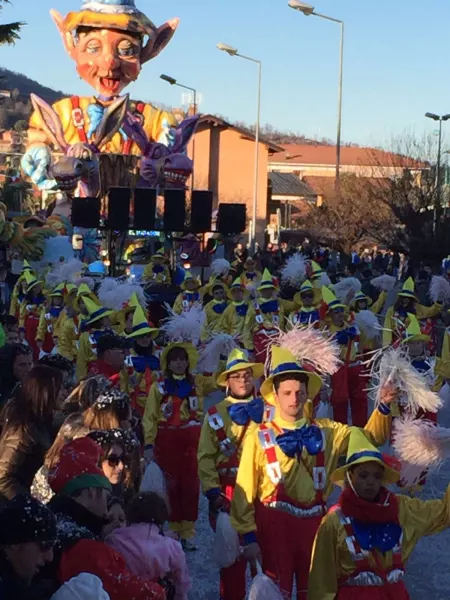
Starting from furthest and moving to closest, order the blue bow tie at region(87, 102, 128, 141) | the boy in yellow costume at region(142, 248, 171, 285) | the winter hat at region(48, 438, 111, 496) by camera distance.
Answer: the blue bow tie at region(87, 102, 128, 141) → the boy in yellow costume at region(142, 248, 171, 285) → the winter hat at region(48, 438, 111, 496)

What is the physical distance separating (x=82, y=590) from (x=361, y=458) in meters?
1.58

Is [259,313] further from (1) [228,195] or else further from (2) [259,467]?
(1) [228,195]

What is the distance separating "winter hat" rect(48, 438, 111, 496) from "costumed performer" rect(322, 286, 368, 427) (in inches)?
244

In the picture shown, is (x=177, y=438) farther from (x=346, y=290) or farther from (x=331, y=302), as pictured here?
(x=346, y=290)

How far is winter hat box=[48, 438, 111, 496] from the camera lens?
334 centimetres

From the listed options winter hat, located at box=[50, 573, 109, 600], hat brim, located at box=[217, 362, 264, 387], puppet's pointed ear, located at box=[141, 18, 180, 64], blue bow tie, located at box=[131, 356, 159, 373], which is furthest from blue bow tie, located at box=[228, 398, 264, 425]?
puppet's pointed ear, located at box=[141, 18, 180, 64]

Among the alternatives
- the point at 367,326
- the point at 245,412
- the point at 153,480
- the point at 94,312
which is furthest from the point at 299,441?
the point at 367,326

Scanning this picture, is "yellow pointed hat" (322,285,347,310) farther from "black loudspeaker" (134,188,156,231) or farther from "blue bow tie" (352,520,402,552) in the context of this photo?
"black loudspeaker" (134,188,156,231)

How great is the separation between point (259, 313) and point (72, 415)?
838cm

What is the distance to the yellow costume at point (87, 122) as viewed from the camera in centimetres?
3147

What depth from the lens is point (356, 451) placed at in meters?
3.89

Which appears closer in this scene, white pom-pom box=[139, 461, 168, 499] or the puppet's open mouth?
white pom-pom box=[139, 461, 168, 499]

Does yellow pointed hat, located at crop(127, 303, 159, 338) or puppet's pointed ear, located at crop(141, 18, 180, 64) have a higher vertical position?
puppet's pointed ear, located at crop(141, 18, 180, 64)

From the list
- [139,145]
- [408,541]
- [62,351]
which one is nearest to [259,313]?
[62,351]
